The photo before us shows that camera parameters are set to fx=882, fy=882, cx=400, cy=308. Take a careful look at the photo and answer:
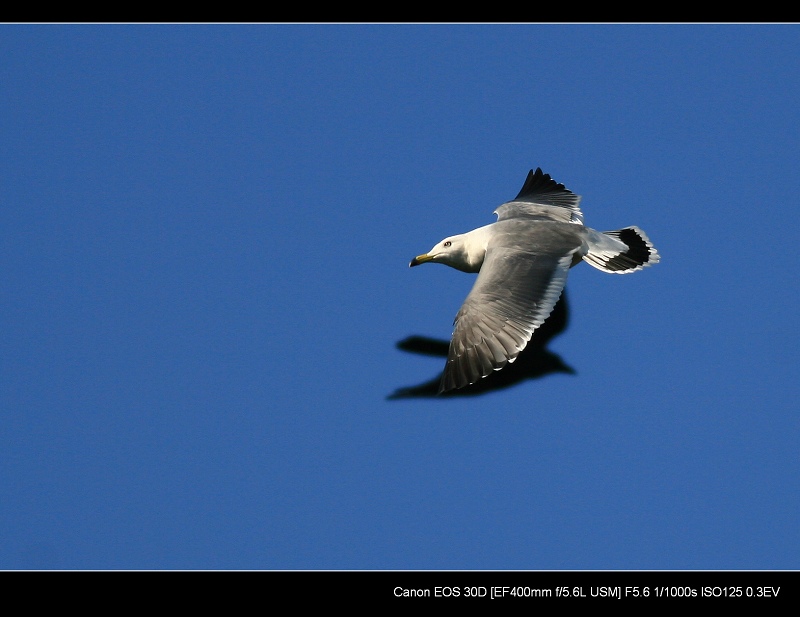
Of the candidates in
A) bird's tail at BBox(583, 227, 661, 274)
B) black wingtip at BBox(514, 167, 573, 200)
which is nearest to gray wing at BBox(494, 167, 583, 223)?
black wingtip at BBox(514, 167, 573, 200)

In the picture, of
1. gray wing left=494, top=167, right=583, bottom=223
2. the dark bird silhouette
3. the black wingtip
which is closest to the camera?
the dark bird silhouette

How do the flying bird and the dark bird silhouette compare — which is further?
the dark bird silhouette

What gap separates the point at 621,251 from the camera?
24.9 ft

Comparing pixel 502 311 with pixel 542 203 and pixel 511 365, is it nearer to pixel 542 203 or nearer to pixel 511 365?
pixel 511 365

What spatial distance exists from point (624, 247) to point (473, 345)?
80.8 inches

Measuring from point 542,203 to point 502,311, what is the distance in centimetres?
227

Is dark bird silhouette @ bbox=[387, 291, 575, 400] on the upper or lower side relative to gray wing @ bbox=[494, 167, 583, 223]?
lower

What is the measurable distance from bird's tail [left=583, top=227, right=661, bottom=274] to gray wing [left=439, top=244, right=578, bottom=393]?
0.49 m

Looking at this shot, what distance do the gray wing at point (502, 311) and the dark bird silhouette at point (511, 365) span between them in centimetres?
28

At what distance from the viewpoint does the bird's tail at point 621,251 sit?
24.4ft

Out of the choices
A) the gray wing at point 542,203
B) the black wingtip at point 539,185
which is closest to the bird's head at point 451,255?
the gray wing at point 542,203

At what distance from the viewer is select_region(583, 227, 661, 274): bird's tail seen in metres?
7.44

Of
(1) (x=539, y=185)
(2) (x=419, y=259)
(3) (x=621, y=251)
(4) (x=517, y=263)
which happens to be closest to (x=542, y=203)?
(1) (x=539, y=185)

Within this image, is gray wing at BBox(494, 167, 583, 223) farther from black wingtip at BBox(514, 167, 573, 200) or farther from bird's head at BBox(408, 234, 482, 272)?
bird's head at BBox(408, 234, 482, 272)
